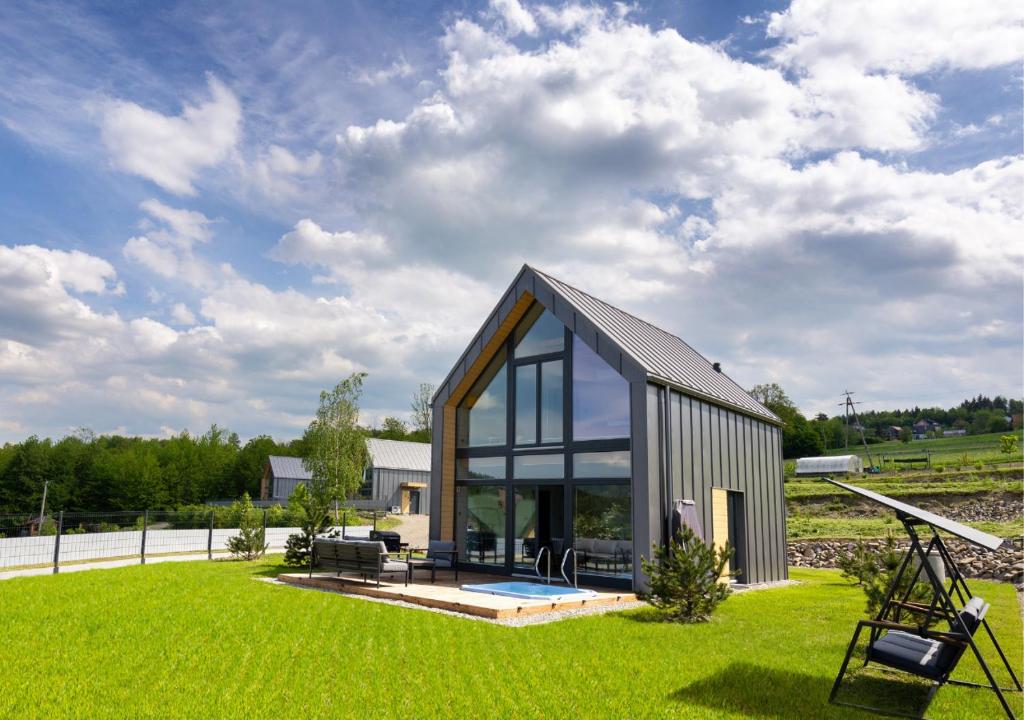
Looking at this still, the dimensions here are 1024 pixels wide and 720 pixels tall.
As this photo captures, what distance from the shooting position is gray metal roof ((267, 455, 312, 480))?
4857 cm

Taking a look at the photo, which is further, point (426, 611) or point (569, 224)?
point (569, 224)

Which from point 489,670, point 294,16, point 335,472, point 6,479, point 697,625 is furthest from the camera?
point 6,479

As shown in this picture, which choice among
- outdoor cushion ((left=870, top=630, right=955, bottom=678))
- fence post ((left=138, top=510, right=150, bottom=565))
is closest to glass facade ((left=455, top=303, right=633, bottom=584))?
outdoor cushion ((left=870, top=630, right=955, bottom=678))

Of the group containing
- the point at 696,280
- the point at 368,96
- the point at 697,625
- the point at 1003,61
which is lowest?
the point at 697,625

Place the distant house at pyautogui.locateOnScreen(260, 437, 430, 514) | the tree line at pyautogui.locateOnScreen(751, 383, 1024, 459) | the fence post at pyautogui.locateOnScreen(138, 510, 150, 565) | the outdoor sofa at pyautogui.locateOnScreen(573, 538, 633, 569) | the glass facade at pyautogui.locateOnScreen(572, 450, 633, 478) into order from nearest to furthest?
the outdoor sofa at pyautogui.locateOnScreen(573, 538, 633, 569)
the glass facade at pyautogui.locateOnScreen(572, 450, 633, 478)
the fence post at pyautogui.locateOnScreen(138, 510, 150, 565)
the distant house at pyautogui.locateOnScreen(260, 437, 430, 514)
the tree line at pyautogui.locateOnScreen(751, 383, 1024, 459)

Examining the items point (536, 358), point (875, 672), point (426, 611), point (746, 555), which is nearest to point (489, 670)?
point (426, 611)

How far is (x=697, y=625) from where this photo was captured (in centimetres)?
925

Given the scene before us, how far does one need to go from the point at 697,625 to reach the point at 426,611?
3.86 metres

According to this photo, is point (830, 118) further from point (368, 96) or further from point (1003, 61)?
point (368, 96)

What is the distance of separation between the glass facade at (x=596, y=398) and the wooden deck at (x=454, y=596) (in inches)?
116

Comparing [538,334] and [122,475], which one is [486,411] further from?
[122,475]

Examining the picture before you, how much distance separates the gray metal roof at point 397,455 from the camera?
46275 millimetres

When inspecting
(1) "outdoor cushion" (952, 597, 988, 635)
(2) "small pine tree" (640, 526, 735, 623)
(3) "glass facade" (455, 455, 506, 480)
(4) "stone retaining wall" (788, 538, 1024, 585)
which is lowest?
(4) "stone retaining wall" (788, 538, 1024, 585)

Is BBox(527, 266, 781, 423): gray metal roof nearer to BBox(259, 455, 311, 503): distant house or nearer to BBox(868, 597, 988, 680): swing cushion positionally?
BBox(868, 597, 988, 680): swing cushion
